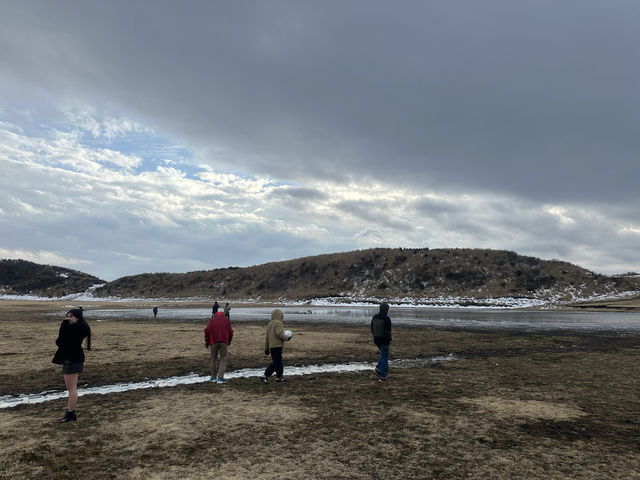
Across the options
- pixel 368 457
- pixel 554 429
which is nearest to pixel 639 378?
pixel 554 429

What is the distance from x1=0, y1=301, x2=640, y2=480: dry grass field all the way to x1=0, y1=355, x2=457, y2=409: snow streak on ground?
644 mm

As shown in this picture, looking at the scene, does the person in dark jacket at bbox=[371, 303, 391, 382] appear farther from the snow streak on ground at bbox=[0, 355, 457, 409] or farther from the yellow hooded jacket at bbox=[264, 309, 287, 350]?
the yellow hooded jacket at bbox=[264, 309, 287, 350]

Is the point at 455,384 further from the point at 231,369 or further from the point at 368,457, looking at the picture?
the point at 231,369

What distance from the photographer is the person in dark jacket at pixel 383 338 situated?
13.1m

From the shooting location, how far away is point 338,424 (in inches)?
335

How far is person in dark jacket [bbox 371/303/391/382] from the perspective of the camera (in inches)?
515

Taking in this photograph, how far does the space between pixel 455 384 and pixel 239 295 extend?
331 feet

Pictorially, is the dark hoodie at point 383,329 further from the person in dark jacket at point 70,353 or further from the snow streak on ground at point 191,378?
the person in dark jacket at point 70,353

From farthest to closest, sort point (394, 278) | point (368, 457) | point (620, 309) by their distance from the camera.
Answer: point (394, 278)
point (620, 309)
point (368, 457)

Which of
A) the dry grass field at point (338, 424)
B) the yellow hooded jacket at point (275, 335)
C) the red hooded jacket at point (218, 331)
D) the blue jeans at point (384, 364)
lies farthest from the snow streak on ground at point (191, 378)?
the blue jeans at point (384, 364)

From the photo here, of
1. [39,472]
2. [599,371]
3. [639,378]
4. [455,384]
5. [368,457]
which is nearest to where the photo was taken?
[39,472]

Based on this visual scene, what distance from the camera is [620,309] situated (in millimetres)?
60406

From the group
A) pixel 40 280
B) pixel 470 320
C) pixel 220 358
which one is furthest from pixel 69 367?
pixel 40 280

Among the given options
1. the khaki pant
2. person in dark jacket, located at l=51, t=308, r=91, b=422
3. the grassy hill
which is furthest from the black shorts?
the grassy hill
